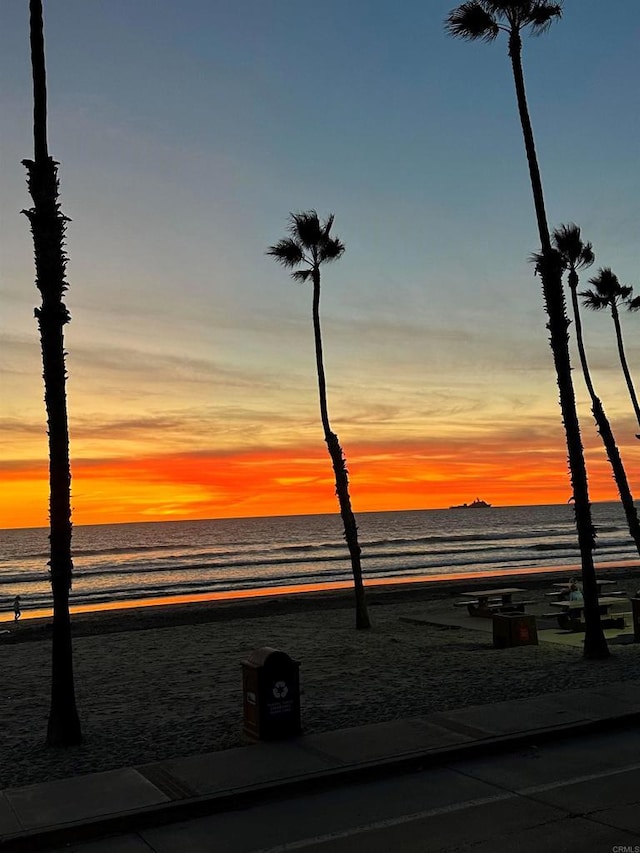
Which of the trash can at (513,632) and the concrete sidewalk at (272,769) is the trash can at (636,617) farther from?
the concrete sidewalk at (272,769)

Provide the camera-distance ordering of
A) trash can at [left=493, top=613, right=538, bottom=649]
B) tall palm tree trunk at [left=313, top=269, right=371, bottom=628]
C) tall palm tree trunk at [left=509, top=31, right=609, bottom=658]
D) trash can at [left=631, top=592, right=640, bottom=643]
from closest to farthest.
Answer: tall palm tree trunk at [left=509, top=31, right=609, bottom=658] → trash can at [left=631, top=592, right=640, bottom=643] → trash can at [left=493, top=613, right=538, bottom=649] → tall palm tree trunk at [left=313, top=269, right=371, bottom=628]

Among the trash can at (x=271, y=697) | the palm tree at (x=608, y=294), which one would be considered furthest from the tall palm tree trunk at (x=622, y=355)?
the trash can at (x=271, y=697)

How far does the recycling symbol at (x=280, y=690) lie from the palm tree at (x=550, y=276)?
688 cm

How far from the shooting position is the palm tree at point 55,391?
923 cm

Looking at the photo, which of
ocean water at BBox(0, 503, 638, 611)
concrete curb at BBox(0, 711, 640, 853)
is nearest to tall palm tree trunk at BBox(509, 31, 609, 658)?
concrete curb at BBox(0, 711, 640, 853)

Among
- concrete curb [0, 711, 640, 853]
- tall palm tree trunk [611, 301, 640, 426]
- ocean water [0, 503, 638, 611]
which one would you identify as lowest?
concrete curb [0, 711, 640, 853]

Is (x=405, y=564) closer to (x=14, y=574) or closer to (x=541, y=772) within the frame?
(x=14, y=574)

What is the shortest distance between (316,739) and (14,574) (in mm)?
61714

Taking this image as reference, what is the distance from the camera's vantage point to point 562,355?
46.4 ft

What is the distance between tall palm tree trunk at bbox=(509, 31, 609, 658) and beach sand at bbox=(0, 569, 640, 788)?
1.34 m

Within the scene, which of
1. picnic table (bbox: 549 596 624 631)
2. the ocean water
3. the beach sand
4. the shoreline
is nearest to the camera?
the beach sand

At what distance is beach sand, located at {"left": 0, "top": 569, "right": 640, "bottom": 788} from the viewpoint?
9.16 m

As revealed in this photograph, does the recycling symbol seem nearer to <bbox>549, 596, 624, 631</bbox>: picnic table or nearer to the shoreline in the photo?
<bbox>549, 596, 624, 631</bbox>: picnic table

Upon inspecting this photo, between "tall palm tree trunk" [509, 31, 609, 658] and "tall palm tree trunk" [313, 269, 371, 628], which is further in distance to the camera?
"tall palm tree trunk" [313, 269, 371, 628]
